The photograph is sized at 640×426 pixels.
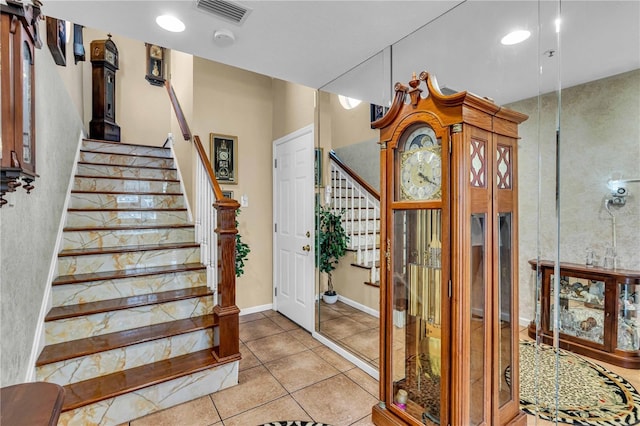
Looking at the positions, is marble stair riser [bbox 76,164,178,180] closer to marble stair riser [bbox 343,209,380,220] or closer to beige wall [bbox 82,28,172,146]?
beige wall [bbox 82,28,172,146]

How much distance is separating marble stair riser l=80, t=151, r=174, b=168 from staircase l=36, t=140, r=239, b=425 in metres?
0.20

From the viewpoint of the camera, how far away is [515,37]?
1.53m

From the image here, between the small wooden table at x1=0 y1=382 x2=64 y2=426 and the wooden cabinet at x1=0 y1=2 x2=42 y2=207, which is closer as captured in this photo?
the small wooden table at x1=0 y1=382 x2=64 y2=426

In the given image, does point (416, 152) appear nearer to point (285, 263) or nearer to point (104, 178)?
point (285, 263)

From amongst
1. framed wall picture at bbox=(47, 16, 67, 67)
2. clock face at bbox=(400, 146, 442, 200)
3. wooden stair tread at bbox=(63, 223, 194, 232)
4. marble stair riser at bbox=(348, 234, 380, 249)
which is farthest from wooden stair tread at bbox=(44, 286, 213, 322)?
framed wall picture at bbox=(47, 16, 67, 67)

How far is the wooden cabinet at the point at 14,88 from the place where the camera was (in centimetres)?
107

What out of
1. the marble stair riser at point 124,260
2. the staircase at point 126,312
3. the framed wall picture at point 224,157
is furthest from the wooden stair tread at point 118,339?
the framed wall picture at point 224,157

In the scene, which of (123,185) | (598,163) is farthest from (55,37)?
(598,163)

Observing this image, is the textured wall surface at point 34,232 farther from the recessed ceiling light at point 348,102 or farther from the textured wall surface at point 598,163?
the textured wall surface at point 598,163

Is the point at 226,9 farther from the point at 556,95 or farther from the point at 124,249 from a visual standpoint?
the point at 124,249

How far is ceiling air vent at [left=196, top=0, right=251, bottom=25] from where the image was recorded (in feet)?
5.37

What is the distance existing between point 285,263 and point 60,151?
7.76 ft

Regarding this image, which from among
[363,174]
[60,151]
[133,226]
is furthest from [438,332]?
[60,151]

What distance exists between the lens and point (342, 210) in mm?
2752
